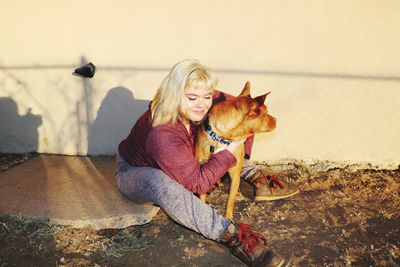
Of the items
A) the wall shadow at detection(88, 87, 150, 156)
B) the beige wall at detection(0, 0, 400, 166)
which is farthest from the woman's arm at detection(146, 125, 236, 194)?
the wall shadow at detection(88, 87, 150, 156)

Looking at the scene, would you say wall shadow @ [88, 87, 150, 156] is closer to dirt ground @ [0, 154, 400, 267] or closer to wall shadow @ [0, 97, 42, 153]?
wall shadow @ [0, 97, 42, 153]

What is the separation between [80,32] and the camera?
414 cm

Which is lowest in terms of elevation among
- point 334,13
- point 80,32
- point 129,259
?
point 129,259

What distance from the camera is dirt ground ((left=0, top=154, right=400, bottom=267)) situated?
2.59m

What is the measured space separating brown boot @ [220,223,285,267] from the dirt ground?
0.44 feet

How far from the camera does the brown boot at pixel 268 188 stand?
3.54 m

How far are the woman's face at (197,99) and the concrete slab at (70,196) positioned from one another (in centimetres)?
117

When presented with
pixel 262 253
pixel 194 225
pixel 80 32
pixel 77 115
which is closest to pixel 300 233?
pixel 262 253

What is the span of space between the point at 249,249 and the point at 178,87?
158cm

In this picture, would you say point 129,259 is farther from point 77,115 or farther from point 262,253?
point 77,115

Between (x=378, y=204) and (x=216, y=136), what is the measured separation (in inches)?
89.0

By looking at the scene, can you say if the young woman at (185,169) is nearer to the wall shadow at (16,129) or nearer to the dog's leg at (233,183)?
the dog's leg at (233,183)

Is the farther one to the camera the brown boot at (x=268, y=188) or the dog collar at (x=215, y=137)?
the brown boot at (x=268, y=188)

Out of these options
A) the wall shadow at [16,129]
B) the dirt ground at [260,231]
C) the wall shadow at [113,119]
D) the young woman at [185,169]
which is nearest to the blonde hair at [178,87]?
the young woman at [185,169]
